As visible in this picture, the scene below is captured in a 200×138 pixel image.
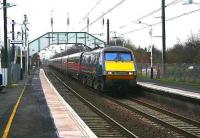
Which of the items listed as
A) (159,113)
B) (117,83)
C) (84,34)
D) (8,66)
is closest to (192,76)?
(8,66)

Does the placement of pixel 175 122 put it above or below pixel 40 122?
below

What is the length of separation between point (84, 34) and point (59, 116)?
75.8 metres

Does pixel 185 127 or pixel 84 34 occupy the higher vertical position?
pixel 84 34

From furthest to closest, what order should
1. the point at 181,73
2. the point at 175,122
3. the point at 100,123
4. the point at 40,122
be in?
the point at 181,73
the point at 175,122
the point at 100,123
the point at 40,122

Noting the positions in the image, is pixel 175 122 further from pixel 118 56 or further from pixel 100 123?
pixel 118 56

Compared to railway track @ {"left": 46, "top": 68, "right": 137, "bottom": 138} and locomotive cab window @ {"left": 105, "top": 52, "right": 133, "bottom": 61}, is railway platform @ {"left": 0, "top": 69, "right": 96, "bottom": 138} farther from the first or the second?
locomotive cab window @ {"left": 105, "top": 52, "right": 133, "bottom": 61}

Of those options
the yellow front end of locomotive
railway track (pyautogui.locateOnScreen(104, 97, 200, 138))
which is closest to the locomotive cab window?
the yellow front end of locomotive

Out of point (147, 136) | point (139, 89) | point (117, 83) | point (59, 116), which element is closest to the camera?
point (147, 136)

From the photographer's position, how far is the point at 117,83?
1126 inches

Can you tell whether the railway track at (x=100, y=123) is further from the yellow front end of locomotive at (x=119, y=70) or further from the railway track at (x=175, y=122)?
the yellow front end of locomotive at (x=119, y=70)

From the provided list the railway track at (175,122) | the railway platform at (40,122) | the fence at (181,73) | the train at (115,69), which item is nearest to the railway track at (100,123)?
the railway platform at (40,122)

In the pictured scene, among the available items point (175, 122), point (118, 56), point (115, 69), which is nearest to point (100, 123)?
point (175, 122)

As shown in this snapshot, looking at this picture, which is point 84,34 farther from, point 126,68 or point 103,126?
point 103,126

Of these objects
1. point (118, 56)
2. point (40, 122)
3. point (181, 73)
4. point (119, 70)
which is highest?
point (118, 56)
